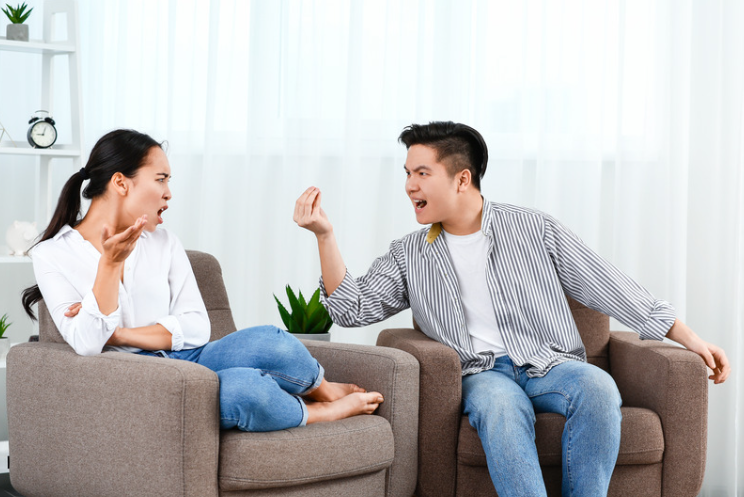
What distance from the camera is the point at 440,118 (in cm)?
315

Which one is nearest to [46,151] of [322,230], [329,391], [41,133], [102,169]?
[41,133]

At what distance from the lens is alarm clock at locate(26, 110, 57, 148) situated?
2688 millimetres

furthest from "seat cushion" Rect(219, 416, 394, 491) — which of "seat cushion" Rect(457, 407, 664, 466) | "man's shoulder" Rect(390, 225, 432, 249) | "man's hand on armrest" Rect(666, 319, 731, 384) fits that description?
"man's hand on armrest" Rect(666, 319, 731, 384)

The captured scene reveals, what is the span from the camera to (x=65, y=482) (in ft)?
6.08

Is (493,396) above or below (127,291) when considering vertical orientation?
below

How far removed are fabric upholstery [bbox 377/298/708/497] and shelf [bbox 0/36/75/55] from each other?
1.61 meters

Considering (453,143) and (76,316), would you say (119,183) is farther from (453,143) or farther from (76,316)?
(453,143)

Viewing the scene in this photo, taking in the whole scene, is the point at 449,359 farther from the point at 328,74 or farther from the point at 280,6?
the point at 280,6

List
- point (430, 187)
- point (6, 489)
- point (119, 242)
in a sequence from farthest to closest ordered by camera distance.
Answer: point (6, 489), point (430, 187), point (119, 242)

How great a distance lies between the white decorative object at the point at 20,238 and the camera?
267cm

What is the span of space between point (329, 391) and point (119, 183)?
2.51 ft

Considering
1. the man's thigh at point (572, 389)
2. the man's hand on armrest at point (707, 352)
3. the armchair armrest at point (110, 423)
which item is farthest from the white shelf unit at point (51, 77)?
Answer: the man's hand on armrest at point (707, 352)

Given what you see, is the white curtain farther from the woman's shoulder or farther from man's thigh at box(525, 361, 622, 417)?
the woman's shoulder

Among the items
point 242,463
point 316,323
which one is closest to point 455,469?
point 242,463
